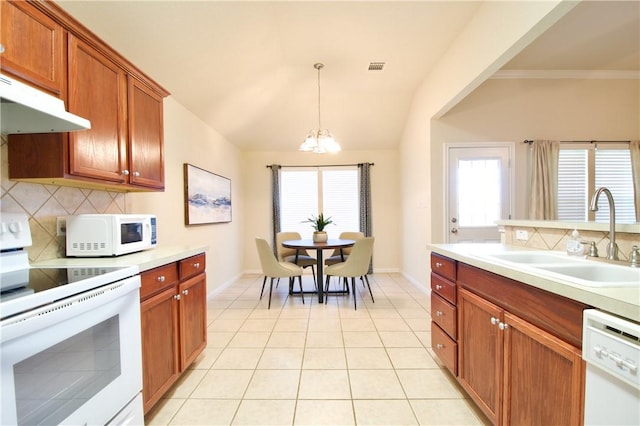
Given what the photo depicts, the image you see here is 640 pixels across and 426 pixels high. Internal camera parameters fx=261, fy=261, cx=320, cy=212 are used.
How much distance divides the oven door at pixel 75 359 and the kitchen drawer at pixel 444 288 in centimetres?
178

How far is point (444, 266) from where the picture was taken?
180 cm

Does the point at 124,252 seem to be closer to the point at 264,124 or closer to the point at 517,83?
the point at 264,124

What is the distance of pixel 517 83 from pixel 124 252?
452 cm

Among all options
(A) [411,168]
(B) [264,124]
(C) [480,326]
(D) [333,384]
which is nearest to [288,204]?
(B) [264,124]

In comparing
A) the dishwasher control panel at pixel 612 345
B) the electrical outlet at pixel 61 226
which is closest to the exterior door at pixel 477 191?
the dishwasher control panel at pixel 612 345

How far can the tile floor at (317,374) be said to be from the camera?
1.51 meters

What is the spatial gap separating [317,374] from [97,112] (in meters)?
2.16

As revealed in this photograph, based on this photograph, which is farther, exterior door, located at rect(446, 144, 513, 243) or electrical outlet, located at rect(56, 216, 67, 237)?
exterior door, located at rect(446, 144, 513, 243)

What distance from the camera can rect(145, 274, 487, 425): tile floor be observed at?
1.51 metres

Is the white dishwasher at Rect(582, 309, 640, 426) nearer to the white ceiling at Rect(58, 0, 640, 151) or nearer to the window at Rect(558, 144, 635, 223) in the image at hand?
the white ceiling at Rect(58, 0, 640, 151)

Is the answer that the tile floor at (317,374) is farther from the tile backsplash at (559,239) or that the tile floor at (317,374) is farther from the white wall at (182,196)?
the tile backsplash at (559,239)

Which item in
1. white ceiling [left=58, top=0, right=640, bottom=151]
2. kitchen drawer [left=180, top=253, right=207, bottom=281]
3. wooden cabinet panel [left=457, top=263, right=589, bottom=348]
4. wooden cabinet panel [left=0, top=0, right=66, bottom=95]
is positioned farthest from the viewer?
white ceiling [left=58, top=0, right=640, bottom=151]

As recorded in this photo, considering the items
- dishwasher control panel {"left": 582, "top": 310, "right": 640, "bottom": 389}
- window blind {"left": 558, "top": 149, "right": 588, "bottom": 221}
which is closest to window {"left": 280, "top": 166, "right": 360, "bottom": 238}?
window blind {"left": 558, "top": 149, "right": 588, "bottom": 221}

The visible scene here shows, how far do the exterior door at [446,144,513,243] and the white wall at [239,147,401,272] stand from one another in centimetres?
158
